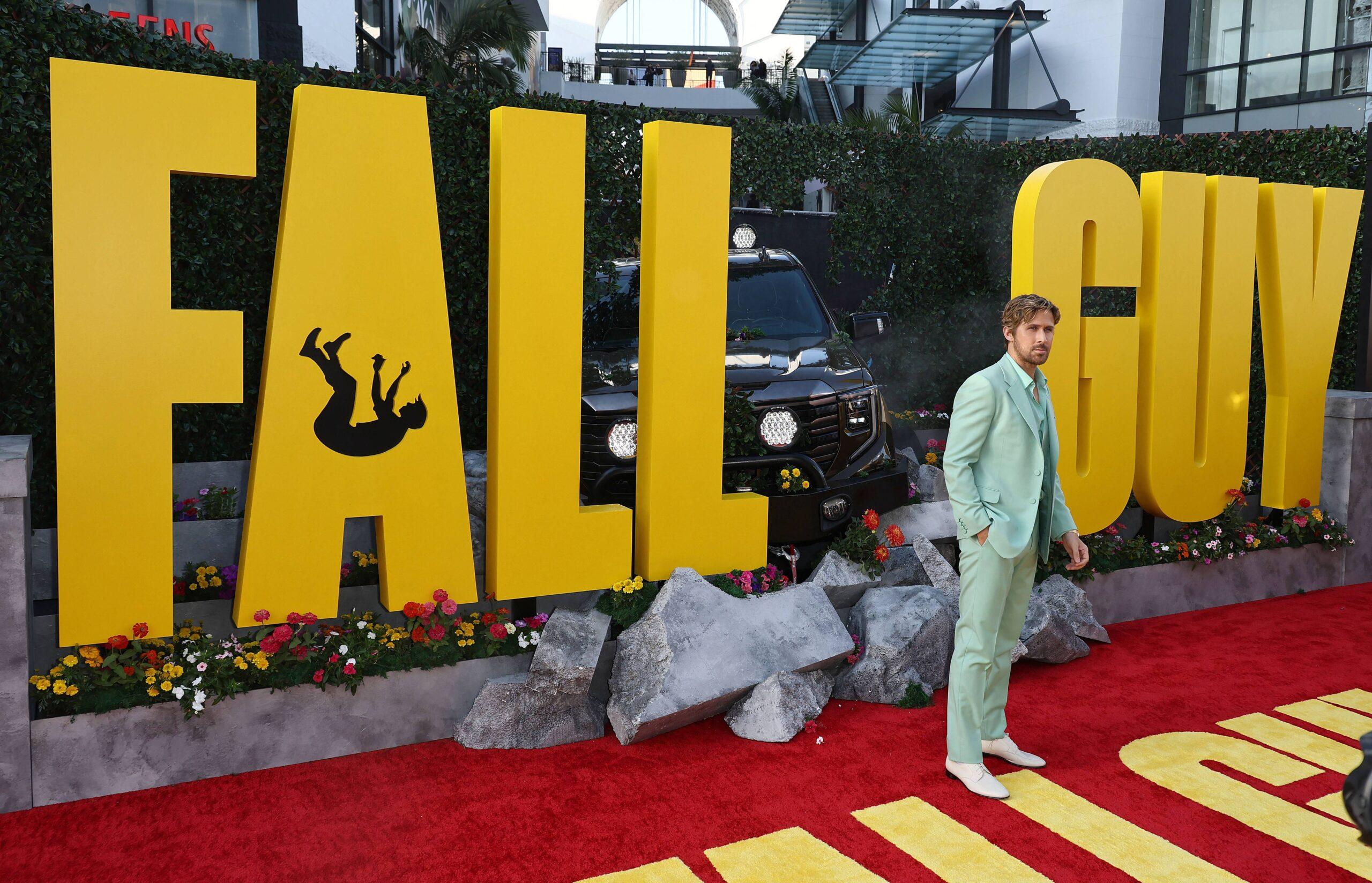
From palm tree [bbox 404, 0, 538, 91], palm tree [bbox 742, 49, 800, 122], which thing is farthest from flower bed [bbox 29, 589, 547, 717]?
palm tree [bbox 742, 49, 800, 122]

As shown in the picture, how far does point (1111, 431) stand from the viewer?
6.13 meters

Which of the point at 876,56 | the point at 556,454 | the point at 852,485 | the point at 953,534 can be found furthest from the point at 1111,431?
the point at 876,56

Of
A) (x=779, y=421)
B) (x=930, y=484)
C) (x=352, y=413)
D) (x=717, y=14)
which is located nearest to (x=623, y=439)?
(x=779, y=421)

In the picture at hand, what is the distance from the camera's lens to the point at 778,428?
5.45 metres

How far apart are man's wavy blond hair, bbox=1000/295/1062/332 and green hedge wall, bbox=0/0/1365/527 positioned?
2.78m

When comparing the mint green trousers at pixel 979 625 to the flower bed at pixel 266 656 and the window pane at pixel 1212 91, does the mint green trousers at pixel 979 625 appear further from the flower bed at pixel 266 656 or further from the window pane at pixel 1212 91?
the window pane at pixel 1212 91

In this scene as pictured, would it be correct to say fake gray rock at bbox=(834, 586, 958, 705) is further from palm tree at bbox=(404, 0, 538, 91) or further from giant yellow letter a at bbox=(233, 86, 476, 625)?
palm tree at bbox=(404, 0, 538, 91)

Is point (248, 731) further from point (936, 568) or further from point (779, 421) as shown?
point (936, 568)

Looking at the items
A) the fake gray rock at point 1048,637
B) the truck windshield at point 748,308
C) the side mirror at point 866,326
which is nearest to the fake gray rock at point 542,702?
the truck windshield at point 748,308

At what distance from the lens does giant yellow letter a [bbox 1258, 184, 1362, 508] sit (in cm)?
667

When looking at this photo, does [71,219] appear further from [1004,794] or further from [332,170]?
[1004,794]

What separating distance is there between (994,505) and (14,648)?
3741 mm

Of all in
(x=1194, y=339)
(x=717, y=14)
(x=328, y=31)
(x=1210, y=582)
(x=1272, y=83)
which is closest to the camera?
(x=1194, y=339)

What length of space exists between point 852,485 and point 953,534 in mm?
805
